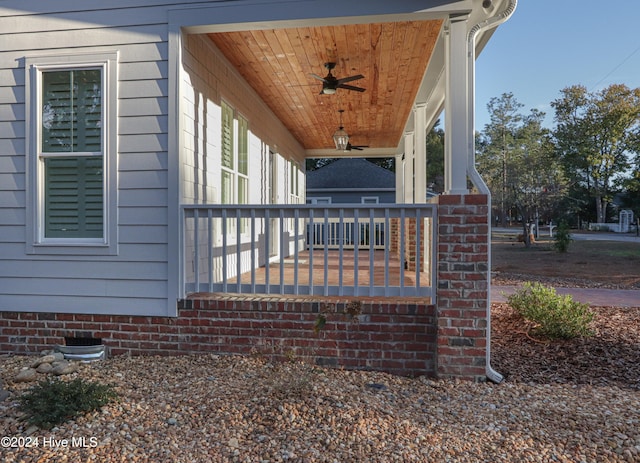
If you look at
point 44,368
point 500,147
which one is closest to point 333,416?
point 44,368

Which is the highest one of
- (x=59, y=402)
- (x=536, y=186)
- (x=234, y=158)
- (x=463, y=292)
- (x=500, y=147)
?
(x=500, y=147)

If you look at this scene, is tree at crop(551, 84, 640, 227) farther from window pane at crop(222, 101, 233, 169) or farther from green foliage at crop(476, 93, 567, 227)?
window pane at crop(222, 101, 233, 169)

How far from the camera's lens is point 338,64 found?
5.20 meters

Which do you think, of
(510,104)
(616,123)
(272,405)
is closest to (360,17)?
(272,405)

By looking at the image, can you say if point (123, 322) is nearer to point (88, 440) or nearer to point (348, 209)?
point (88, 440)

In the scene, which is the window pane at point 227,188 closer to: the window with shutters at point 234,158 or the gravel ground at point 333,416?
the window with shutters at point 234,158

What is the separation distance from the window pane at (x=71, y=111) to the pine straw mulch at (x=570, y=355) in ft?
14.0

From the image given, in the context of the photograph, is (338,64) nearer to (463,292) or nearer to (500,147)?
(463,292)

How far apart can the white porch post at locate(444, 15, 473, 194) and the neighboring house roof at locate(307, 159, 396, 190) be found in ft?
42.6

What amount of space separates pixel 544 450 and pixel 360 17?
3.39 meters

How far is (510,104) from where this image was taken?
29.4 meters

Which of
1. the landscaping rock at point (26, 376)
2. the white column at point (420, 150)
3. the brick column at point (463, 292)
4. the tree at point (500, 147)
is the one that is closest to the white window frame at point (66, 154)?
the landscaping rock at point (26, 376)

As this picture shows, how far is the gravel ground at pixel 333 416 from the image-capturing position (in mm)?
2322

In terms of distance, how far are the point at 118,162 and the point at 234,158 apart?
1.86 metres
